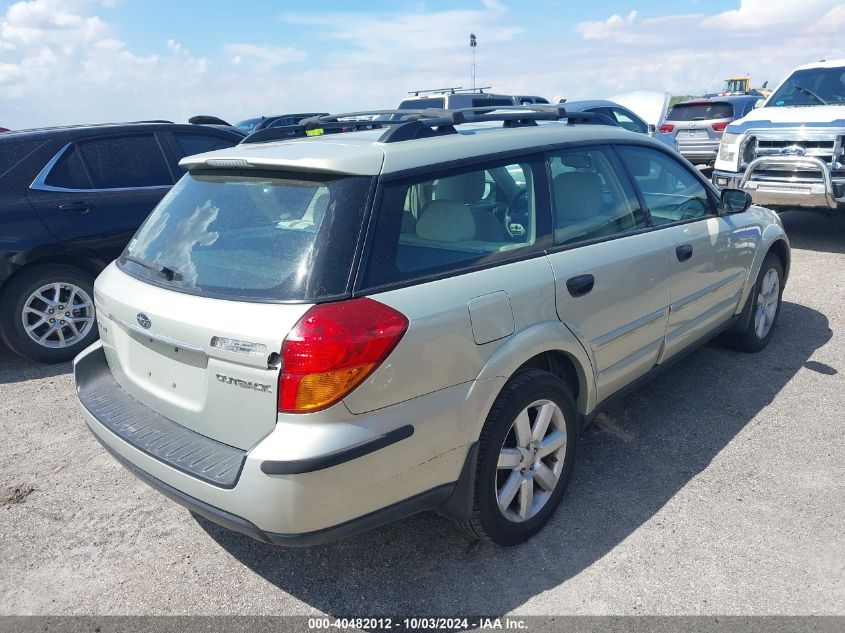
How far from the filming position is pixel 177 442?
2459 mm

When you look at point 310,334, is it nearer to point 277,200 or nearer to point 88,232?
point 277,200

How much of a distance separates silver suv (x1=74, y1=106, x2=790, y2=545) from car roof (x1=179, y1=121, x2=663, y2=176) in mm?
12

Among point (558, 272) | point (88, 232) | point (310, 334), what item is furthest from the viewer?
point (88, 232)

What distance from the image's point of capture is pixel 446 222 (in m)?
2.73

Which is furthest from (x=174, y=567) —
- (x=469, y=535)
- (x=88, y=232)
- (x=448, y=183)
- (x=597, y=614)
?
(x=88, y=232)

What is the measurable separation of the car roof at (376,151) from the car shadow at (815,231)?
624cm

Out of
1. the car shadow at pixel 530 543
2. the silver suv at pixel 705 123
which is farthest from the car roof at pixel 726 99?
the car shadow at pixel 530 543

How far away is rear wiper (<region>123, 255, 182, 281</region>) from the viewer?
259cm

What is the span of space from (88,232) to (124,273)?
276 centimetres

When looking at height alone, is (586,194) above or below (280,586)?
above

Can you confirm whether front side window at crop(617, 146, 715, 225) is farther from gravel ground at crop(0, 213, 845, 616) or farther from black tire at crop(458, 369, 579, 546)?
black tire at crop(458, 369, 579, 546)

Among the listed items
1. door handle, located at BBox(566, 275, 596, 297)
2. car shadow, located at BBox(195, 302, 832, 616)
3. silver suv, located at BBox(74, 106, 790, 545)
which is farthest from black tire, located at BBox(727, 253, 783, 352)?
door handle, located at BBox(566, 275, 596, 297)

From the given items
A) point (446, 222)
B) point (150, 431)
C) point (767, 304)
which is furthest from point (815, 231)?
point (150, 431)

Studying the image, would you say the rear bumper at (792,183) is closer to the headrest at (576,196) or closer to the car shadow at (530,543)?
the car shadow at (530,543)
